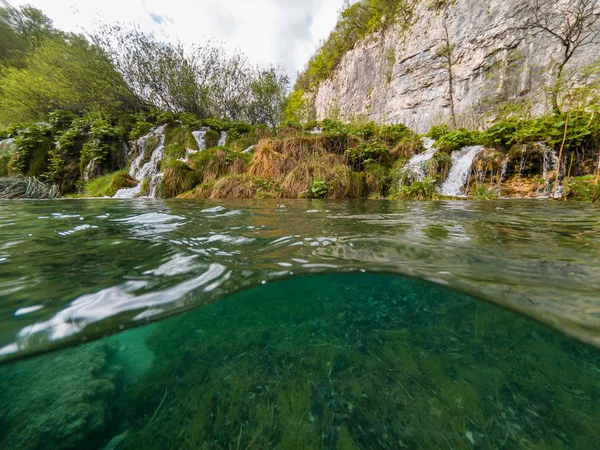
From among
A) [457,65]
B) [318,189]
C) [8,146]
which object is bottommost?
[318,189]

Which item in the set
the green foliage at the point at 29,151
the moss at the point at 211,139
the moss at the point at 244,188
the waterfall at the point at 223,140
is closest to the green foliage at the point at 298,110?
the waterfall at the point at 223,140

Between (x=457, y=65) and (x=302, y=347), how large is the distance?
1904 cm

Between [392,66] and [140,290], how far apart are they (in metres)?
21.7

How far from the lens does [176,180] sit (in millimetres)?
7520

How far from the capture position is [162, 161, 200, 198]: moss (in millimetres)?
7441

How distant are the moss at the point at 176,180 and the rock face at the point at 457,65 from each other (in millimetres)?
12181

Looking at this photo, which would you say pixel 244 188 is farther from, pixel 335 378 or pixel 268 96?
pixel 268 96

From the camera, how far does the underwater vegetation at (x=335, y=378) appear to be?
67 centimetres

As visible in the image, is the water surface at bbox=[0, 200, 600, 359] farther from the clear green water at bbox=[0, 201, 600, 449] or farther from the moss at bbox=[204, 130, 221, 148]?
the moss at bbox=[204, 130, 221, 148]

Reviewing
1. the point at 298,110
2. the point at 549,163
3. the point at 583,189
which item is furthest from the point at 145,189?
the point at 298,110

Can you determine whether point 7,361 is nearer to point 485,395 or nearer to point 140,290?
point 140,290

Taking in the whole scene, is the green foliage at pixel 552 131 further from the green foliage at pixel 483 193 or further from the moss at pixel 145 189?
the moss at pixel 145 189

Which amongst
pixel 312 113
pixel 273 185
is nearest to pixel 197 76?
pixel 312 113

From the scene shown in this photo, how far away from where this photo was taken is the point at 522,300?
0.82m
